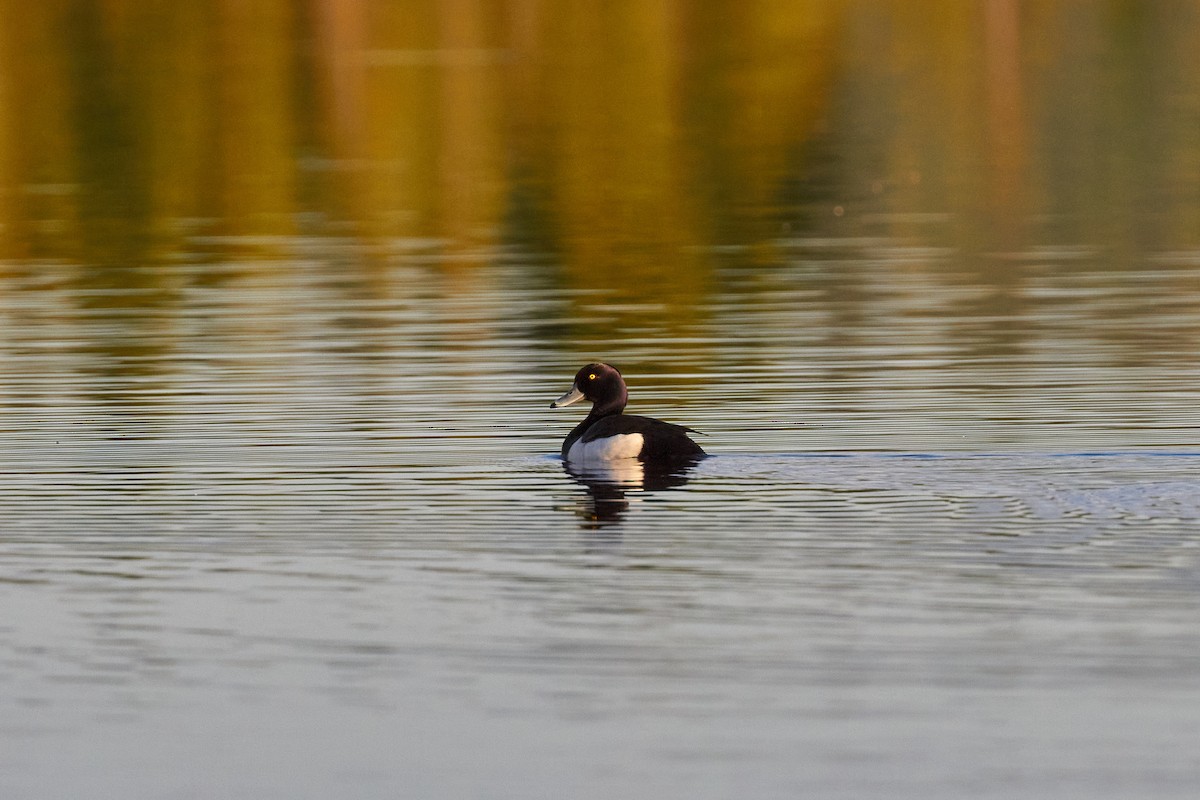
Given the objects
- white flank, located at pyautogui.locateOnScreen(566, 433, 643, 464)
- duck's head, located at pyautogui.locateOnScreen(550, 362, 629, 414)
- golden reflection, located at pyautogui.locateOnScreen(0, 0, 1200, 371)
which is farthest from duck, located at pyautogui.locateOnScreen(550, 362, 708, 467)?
golden reflection, located at pyautogui.locateOnScreen(0, 0, 1200, 371)

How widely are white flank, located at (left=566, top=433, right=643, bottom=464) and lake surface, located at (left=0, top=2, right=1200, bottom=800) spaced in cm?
54

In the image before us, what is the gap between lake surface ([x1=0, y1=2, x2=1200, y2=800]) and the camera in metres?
9.83

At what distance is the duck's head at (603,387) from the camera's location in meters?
18.6

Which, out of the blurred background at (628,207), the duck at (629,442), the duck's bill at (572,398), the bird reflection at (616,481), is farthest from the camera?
the blurred background at (628,207)

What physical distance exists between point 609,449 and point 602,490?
4.32 feet

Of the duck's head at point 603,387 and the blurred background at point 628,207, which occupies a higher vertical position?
the duck's head at point 603,387

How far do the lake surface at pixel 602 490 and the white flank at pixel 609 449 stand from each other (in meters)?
0.54

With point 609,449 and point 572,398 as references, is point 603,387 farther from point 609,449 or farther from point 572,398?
point 609,449

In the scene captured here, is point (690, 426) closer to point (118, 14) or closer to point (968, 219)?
point (968, 219)

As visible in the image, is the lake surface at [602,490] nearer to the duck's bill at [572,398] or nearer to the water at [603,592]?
the water at [603,592]

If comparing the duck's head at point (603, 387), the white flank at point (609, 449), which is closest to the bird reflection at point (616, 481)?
the white flank at point (609, 449)

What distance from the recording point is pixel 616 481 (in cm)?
1633

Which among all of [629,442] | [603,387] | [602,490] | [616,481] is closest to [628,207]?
[603,387]

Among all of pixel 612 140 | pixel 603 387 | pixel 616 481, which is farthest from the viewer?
pixel 612 140
